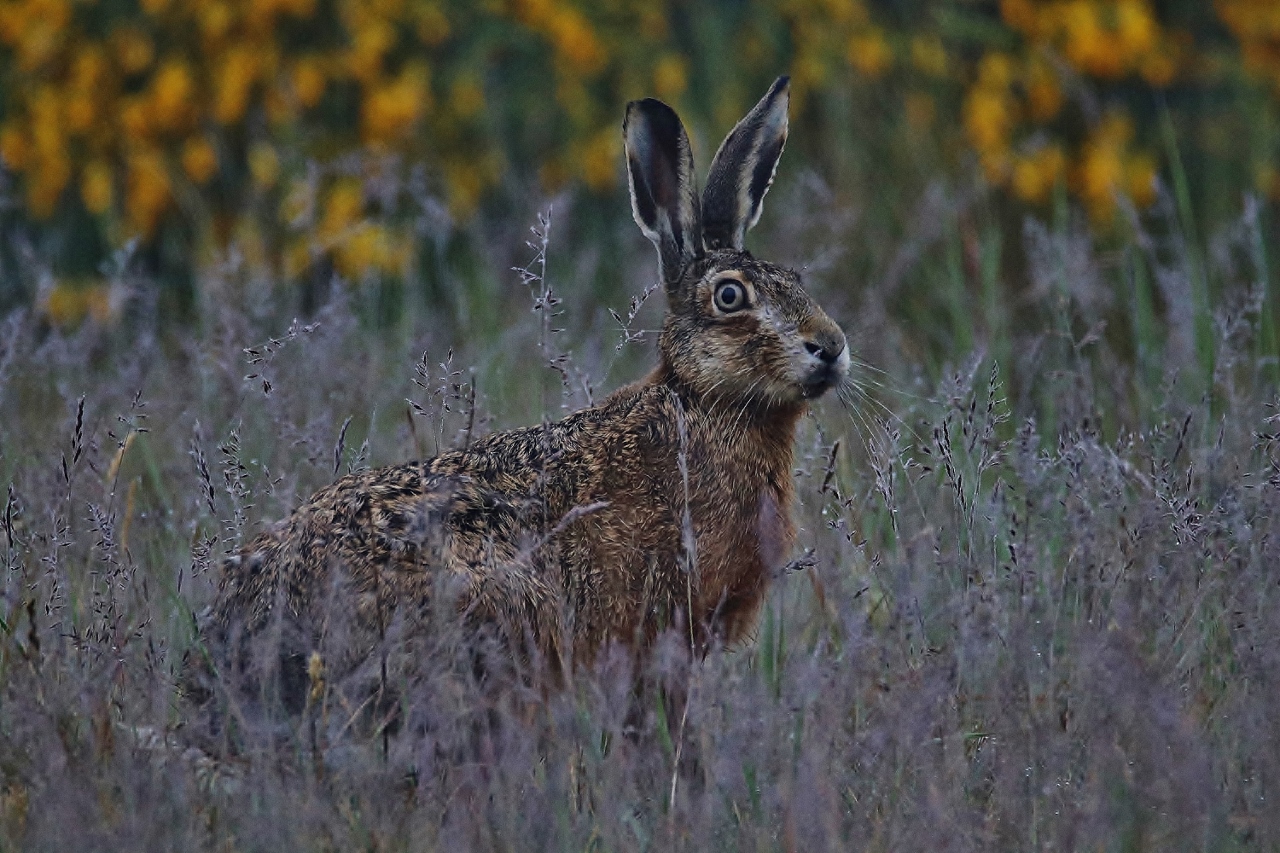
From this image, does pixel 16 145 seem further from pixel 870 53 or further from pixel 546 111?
pixel 870 53

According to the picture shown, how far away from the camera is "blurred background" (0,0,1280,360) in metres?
7.70

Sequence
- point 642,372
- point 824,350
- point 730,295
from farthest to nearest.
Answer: point 642,372 < point 730,295 < point 824,350

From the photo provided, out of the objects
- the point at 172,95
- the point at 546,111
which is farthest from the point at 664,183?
the point at 172,95

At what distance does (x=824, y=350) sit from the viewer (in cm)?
435

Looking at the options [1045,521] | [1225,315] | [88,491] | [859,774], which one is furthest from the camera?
[1225,315]

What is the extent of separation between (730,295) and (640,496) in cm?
68

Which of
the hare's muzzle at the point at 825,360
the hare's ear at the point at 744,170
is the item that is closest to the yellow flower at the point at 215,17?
the hare's ear at the point at 744,170

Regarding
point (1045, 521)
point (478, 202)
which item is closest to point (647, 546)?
point (1045, 521)

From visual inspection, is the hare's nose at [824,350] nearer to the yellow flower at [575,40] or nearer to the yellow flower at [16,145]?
the yellow flower at [575,40]

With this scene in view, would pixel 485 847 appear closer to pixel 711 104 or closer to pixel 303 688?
pixel 303 688

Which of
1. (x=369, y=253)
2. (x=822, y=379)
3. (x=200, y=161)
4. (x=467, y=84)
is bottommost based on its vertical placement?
Answer: (x=822, y=379)

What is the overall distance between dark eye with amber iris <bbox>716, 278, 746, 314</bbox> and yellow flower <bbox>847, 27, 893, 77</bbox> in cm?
360

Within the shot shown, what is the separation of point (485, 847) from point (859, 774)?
0.76 meters

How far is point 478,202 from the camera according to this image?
26.9 feet
